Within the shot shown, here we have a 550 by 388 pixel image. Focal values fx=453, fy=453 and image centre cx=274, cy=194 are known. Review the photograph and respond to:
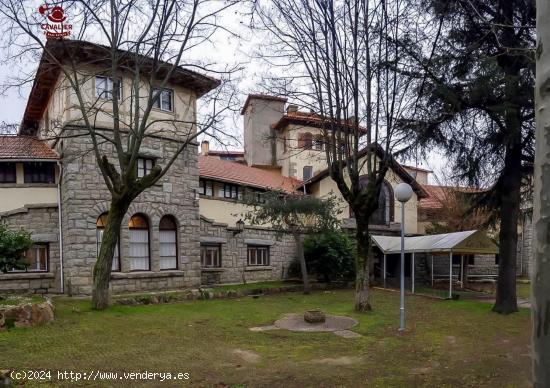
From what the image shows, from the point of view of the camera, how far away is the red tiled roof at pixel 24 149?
16.1 metres

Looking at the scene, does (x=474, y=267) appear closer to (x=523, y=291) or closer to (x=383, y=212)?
(x=383, y=212)

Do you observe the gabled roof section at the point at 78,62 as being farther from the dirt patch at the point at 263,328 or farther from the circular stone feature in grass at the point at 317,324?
the circular stone feature in grass at the point at 317,324

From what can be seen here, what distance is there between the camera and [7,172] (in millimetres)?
16422

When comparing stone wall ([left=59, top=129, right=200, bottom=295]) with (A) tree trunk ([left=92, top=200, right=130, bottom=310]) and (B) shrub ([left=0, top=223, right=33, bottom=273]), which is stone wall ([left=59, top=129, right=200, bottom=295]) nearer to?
(B) shrub ([left=0, top=223, right=33, bottom=273])

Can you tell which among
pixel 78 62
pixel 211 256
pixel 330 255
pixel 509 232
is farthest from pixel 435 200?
pixel 78 62

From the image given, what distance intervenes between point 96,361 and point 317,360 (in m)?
3.60

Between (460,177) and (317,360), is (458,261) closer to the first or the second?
(460,177)

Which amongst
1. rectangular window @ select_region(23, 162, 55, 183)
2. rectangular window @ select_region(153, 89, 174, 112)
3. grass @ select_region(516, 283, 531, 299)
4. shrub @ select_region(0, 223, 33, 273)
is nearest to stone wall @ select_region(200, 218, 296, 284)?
rectangular window @ select_region(153, 89, 174, 112)

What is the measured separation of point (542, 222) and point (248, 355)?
7.04 metres

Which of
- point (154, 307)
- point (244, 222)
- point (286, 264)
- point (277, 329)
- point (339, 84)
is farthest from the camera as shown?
point (286, 264)

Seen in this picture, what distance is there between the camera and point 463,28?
1308 centimetres

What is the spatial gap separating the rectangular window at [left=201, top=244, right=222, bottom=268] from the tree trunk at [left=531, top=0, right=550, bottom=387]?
1852 cm

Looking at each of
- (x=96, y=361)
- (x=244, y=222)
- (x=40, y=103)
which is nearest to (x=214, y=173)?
(x=244, y=222)

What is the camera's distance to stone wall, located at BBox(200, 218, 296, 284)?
1980 centimetres
